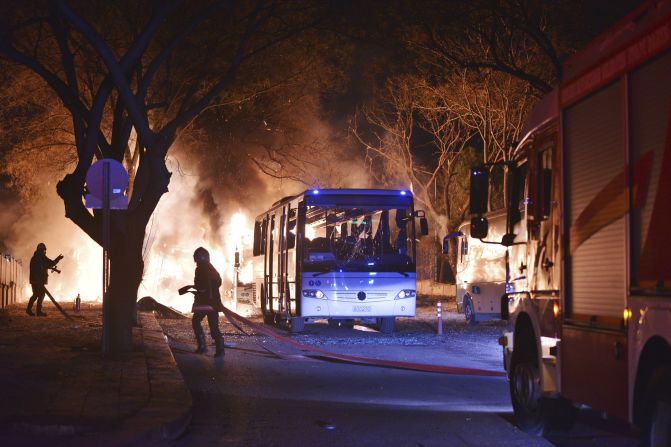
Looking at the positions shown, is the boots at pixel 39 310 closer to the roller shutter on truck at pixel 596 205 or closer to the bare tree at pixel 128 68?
the bare tree at pixel 128 68

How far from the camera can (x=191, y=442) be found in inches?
358

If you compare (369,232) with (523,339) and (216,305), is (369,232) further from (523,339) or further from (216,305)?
(523,339)

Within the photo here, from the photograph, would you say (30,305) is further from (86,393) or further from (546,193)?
(546,193)

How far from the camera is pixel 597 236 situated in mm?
7551

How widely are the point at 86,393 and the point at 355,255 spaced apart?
1205cm

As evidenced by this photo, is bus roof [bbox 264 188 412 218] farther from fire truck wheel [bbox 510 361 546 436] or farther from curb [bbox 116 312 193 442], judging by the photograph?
fire truck wheel [bbox 510 361 546 436]

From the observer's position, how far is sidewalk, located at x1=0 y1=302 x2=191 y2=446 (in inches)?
354

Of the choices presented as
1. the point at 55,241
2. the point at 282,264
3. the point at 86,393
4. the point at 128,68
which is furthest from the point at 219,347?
the point at 55,241

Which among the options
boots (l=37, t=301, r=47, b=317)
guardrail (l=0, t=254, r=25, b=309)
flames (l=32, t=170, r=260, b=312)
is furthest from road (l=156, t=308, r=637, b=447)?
flames (l=32, t=170, r=260, b=312)

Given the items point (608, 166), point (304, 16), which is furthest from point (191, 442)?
point (304, 16)

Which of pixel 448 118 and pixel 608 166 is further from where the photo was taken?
pixel 448 118

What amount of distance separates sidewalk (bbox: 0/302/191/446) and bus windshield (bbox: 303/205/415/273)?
4939mm

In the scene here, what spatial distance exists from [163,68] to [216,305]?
32.5ft

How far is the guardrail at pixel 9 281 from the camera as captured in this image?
30.8 metres
